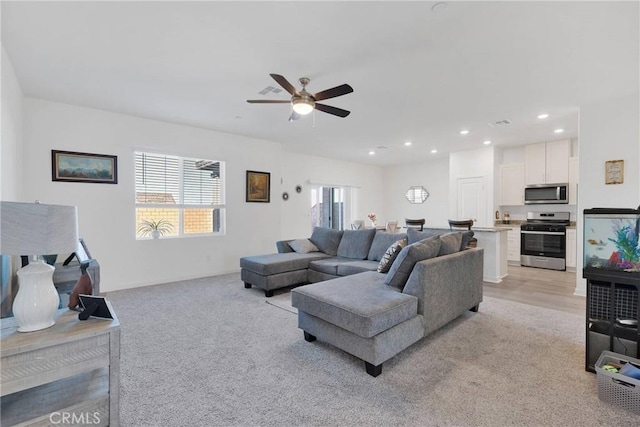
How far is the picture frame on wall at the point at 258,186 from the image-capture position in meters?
5.93

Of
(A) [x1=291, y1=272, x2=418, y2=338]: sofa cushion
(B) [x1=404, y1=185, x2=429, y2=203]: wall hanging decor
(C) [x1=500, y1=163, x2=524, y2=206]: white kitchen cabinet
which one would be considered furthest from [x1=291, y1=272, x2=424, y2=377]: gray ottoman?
(B) [x1=404, y1=185, x2=429, y2=203]: wall hanging decor

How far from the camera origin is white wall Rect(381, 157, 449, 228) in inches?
326

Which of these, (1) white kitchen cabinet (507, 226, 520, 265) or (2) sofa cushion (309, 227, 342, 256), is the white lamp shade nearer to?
(2) sofa cushion (309, 227, 342, 256)

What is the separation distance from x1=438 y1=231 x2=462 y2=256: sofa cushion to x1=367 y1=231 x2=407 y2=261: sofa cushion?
3.41 ft

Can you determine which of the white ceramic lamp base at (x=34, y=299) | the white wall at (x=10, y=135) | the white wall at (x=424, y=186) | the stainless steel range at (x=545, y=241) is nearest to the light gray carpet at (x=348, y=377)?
the white ceramic lamp base at (x=34, y=299)

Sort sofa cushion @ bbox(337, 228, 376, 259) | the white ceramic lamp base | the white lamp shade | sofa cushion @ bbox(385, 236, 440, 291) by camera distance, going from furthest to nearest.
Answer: sofa cushion @ bbox(337, 228, 376, 259) < sofa cushion @ bbox(385, 236, 440, 291) < the white ceramic lamp base < the white lamp shade

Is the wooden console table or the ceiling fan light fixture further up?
the ceiling fan light fixture

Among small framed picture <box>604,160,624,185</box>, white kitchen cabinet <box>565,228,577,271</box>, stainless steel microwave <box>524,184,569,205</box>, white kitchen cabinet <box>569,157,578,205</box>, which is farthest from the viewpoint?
stainless steel microwave <box>524,184,569,205</box>

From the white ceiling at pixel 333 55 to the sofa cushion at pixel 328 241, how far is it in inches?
78.1

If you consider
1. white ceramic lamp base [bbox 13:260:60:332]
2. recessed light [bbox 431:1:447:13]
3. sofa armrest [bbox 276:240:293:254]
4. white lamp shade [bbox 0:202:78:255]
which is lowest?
sofa armrest [bbox 276:240:293:254]

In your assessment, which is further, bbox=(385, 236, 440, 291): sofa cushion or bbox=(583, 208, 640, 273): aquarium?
bbox=(385, 236, 440, 291): sofa cushion

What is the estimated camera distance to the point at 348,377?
2.08 metres

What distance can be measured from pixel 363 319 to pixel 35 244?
184 cm

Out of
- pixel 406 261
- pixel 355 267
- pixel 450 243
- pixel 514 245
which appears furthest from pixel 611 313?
pixel 514 245
